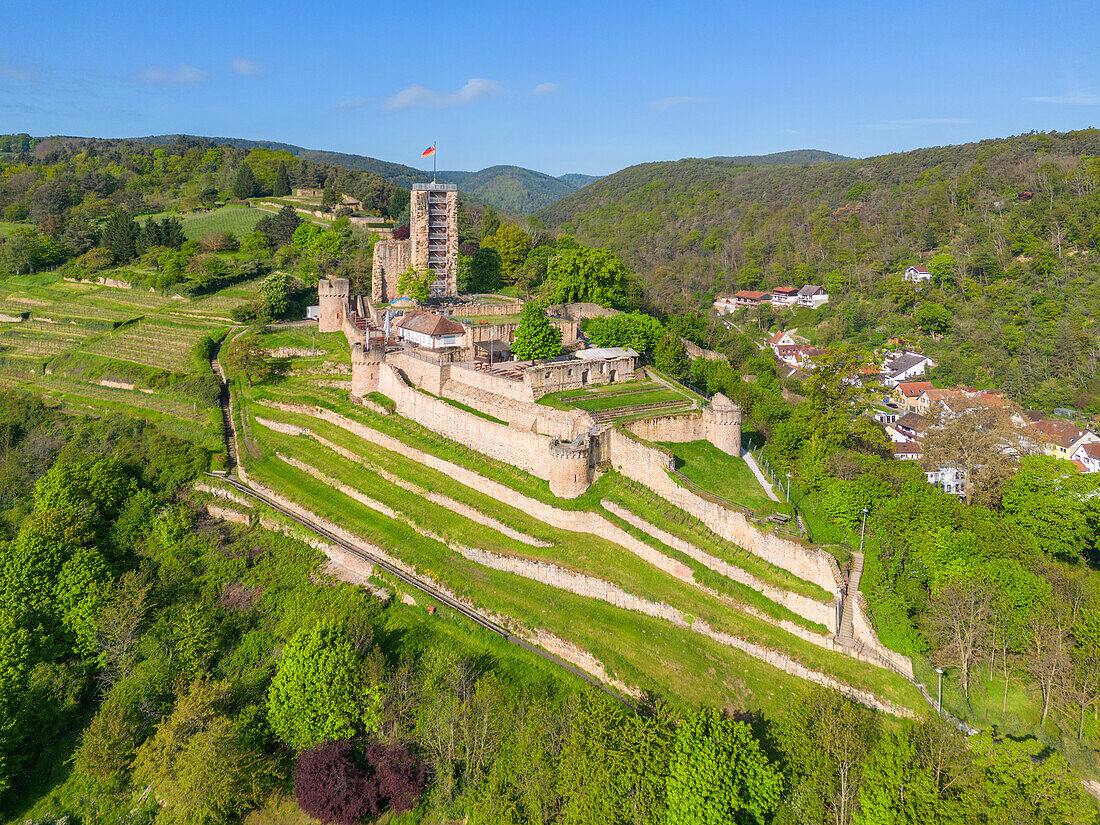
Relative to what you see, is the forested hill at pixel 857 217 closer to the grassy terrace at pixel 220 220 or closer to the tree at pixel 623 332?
the tree at pixel 623 332

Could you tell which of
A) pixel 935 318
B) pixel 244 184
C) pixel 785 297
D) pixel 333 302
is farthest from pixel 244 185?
pixel 935 318

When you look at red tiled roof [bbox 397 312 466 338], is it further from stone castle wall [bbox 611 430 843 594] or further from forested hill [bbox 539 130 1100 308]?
forested hill [bbox 539 130 1100 308]

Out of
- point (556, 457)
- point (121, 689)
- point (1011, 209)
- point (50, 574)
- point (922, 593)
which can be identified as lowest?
point (121, 689)

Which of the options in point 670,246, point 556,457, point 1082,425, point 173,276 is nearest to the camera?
point 556,457

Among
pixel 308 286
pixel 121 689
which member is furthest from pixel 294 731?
pixel 308 286

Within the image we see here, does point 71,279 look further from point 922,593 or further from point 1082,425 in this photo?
point 1082,425

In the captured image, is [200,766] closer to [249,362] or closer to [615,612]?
[615,612]

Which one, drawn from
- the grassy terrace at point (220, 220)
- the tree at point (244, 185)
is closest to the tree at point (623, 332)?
the grassy terrace at point (220, 220)
